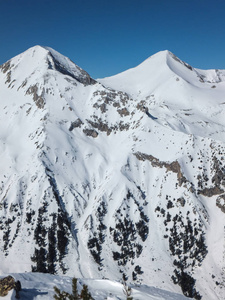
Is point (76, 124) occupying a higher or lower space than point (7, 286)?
higher

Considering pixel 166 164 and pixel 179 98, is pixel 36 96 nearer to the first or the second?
pixel 166 164

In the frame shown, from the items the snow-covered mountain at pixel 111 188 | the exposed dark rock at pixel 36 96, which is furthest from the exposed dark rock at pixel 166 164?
the exposed dark rock at pixel 36 96

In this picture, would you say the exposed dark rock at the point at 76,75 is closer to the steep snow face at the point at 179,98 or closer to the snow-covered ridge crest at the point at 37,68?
the snow-covered ridge crest at the point at 37,68

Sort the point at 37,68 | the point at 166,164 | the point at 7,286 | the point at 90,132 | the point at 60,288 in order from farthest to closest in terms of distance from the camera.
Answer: the point at 37,68 < the point at 90,132 < the point at 166,164 < the point at 60,288 < the point at 7,286

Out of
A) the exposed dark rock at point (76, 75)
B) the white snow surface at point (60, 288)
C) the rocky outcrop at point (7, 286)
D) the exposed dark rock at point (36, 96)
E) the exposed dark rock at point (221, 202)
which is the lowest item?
the white snow surface at point (60, 288)

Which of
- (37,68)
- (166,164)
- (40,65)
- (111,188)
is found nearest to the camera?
(111,188)

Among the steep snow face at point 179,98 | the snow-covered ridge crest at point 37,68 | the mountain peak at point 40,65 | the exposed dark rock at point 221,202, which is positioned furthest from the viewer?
the mountain peak at point 40,65

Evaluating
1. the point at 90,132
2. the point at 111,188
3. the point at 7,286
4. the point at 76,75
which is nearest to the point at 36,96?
the point at 90,132

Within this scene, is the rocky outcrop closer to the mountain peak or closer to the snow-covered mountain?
the snow-covered mountain
